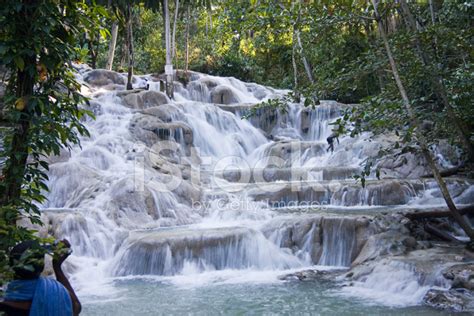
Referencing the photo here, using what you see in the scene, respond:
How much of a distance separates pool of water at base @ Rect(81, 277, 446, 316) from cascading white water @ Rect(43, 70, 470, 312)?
907mm

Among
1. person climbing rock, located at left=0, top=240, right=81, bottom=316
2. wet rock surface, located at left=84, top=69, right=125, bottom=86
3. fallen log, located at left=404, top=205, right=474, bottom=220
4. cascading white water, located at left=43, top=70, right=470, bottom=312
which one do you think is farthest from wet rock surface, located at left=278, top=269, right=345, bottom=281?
wet rock surface, located at left=84, top=69, right=125, bottom=86

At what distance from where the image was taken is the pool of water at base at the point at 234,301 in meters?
6.23

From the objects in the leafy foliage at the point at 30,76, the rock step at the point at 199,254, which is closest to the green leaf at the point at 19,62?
the leafy foliage at the point at 30,76

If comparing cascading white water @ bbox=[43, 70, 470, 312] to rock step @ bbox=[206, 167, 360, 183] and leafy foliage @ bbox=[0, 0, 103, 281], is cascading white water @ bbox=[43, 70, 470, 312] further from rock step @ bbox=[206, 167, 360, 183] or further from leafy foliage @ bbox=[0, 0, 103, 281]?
leafy foliage @ bbox=[0, 0, 103, 281]

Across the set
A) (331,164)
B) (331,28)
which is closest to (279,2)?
(331,28)

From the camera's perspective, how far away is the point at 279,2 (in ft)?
22.8

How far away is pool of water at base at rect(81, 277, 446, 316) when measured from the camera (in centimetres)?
623

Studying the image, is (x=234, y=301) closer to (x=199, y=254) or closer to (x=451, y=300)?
(x=199, y=254)

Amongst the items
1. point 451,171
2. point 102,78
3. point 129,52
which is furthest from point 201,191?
point 102,78

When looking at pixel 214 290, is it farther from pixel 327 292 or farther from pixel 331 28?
pixel 331 28

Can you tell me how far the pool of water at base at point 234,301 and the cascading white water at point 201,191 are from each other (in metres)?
0.91

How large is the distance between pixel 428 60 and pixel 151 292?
540 cm

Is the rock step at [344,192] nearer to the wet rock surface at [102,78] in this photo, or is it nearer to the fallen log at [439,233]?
the fallen log at [439,233]

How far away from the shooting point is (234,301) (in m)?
6.70
